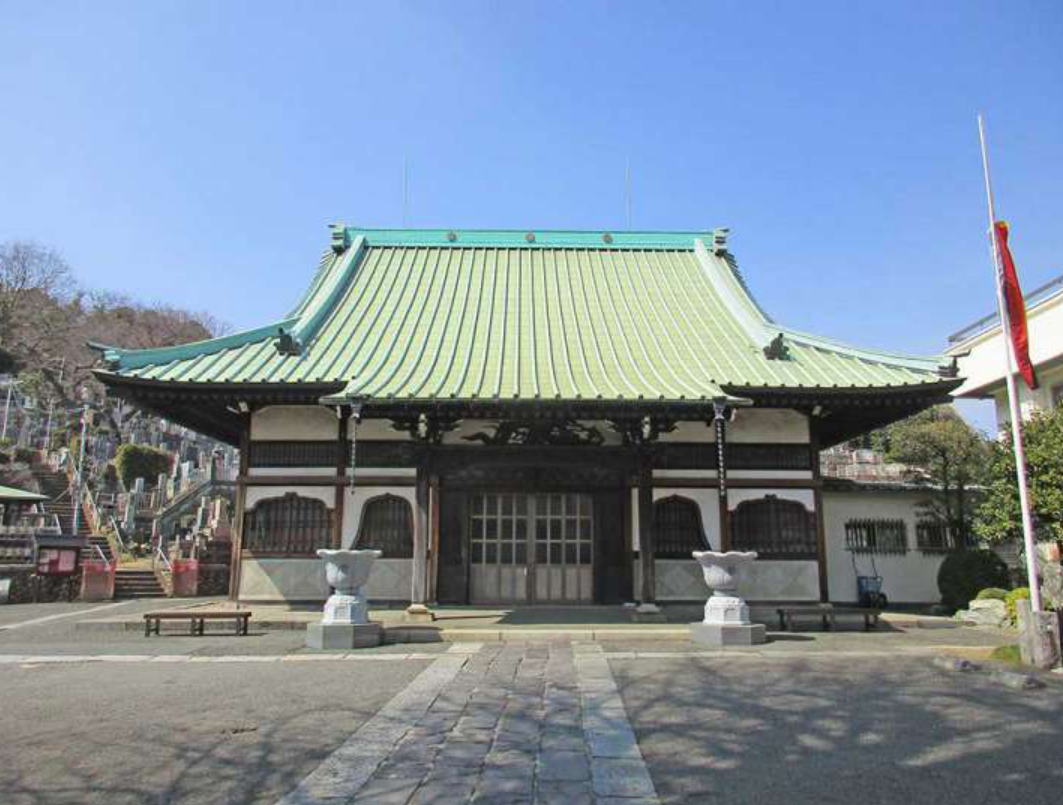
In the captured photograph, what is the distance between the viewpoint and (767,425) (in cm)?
1427

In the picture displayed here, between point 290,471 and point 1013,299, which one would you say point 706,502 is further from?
point 290,471

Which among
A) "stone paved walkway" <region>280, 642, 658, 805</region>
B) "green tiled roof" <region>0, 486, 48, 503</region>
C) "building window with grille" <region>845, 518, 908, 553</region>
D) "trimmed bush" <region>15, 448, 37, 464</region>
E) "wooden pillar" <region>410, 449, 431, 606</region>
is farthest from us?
"trimmed bush" <region>15, 448, 37, 464</region>

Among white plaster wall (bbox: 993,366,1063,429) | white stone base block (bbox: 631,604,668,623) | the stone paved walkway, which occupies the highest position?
white plaster wall (bbox: 993,366,1063,429)

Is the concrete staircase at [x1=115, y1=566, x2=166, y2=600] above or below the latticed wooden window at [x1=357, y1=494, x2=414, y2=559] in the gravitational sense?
below

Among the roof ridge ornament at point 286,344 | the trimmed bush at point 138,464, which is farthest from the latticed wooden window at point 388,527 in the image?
the trimmed bush at point 138,464

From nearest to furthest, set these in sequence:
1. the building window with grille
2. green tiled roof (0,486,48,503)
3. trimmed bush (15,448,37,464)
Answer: the building window with grille < green tiled roof (0,486,48,503) < trimmed bush (15,448,37,464)

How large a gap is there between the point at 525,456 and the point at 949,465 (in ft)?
32.2

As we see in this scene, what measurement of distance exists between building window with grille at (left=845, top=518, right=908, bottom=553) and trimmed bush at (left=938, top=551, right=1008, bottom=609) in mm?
1262

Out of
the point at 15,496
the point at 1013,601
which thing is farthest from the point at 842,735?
the point at 15,496

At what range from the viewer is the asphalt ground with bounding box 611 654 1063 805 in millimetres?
4457

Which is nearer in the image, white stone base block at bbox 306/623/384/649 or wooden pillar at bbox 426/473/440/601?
white stone base block at bbox 306/623/384/649

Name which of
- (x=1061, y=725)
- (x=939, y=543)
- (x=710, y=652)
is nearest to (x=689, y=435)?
(x=710, y=652)

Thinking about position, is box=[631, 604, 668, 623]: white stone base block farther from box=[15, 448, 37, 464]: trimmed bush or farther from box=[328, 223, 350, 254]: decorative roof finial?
box=[15, 448, 37, 464]: trimmed bush

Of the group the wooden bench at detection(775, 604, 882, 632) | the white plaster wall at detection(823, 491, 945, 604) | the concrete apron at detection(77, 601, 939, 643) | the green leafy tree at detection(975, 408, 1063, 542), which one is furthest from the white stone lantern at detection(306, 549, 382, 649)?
the green leafy tree at detection(975, 408, 1063, 542)
